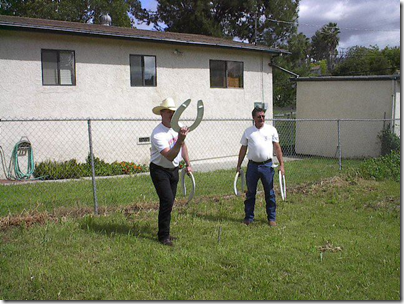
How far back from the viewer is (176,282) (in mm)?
3965

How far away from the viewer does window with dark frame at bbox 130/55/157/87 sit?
1327 centimetres

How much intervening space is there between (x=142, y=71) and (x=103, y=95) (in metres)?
1.61

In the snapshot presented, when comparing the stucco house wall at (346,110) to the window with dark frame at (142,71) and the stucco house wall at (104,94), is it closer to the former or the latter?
the stucco house wall at (104,94)

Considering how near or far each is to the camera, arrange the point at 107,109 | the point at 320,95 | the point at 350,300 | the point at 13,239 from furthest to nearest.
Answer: the point at 320,95 → the point at 107,109 → the point at 13,239 → the point at 350,300

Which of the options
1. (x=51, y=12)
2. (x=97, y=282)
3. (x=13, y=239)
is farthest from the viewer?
(x=51, y=12)

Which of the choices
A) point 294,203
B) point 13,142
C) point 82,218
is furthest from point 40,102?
point 294,203

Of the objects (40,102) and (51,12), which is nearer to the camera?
(40,102)

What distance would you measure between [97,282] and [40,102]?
29.5 feet

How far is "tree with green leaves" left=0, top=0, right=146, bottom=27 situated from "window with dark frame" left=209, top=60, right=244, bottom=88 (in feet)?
39.6

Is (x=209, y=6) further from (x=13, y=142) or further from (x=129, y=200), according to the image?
(x=129, y=200)

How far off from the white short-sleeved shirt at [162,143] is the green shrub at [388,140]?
1160 cm

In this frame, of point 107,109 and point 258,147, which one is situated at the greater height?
point 107,109

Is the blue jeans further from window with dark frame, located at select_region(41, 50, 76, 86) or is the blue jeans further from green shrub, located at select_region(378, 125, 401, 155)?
green shrub, located at select_region(378, 125, 401, 155)

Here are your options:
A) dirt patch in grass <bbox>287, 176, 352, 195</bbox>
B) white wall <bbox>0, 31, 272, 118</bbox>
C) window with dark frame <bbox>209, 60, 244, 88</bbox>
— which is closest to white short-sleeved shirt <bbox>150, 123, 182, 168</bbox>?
dirt patch in grass <bbox>287, 176, 352, 195</bbox>
